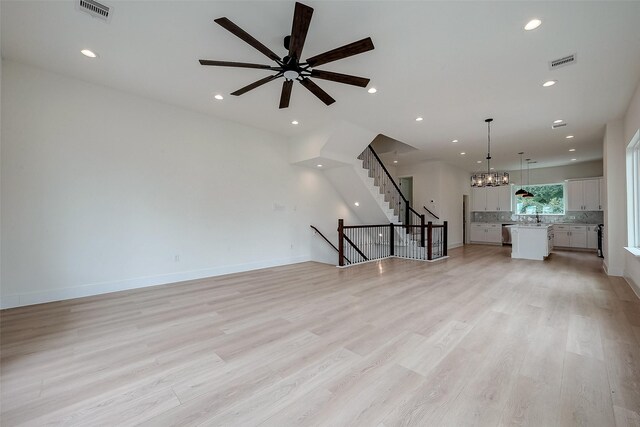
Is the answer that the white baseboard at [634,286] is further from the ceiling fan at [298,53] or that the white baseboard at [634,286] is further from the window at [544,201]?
the window at [544,201]

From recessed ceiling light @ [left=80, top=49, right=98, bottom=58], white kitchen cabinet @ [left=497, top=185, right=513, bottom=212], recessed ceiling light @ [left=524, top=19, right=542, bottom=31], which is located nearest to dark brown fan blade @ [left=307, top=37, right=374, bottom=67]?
recessed ceiling light @ [left=524, top=19, right=542, bottom=31]

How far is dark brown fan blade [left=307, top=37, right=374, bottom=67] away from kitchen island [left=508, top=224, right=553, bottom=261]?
7.91 m

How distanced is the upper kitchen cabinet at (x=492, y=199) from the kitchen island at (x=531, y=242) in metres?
3.67

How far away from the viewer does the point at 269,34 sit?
9.64 feet

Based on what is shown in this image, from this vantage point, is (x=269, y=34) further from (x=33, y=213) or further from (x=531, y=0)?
(x=33, y=213)

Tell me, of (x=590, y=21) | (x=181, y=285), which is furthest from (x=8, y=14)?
(x=590, y=21)

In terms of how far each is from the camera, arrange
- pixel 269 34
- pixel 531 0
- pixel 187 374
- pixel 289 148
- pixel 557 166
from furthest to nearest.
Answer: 1. pixel 557 166
2. pixel 289 148
3. pixel 269 34
4. pixel 531 0
5. pixel 187 374

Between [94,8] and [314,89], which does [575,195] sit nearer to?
[314,89]

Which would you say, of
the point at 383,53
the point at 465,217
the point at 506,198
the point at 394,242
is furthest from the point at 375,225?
the point at 506,198

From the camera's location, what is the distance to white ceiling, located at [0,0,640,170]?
260 cm

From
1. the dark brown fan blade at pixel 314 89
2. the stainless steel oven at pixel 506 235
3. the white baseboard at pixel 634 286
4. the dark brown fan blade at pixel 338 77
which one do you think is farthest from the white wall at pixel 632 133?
the stainless steel oven at pixel 506 235

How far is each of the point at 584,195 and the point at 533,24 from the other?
32.7ft

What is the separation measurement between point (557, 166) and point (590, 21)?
10.2m

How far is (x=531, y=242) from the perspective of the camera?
759cm
